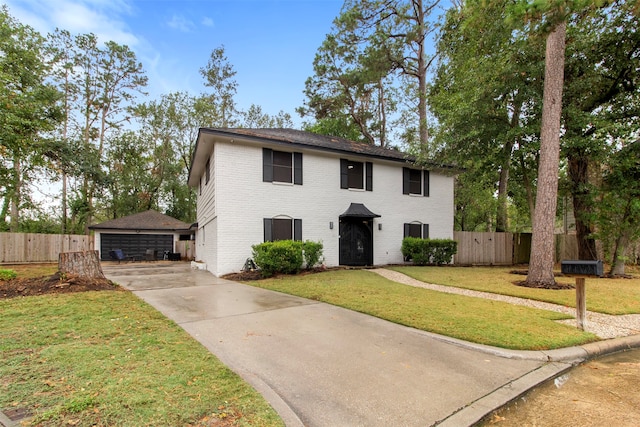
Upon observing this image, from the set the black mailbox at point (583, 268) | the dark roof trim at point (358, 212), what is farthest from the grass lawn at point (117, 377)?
the dark roof trim at point (358, 212)

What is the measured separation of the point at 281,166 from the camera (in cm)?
1214

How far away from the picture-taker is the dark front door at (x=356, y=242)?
13.3m

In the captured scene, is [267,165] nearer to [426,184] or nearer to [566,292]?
[426,184]

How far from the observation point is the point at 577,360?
3.77 m

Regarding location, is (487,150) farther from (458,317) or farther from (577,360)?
(577,360)

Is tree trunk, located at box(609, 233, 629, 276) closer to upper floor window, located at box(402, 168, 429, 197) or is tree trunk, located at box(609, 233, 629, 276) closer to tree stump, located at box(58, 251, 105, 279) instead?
upper floor window, located at box(402, 168, 429, 197)

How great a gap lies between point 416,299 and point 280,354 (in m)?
4.05

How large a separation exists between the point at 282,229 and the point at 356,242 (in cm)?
356

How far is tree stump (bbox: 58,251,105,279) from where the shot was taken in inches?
308

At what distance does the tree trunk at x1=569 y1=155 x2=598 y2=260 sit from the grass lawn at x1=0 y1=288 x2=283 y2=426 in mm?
14887

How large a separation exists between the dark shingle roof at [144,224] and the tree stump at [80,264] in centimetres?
1314

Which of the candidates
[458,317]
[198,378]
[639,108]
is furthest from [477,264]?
[198,378]

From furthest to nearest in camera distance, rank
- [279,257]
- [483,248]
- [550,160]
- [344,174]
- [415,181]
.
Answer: [483,248] < [415,181] < [344,174] < [279,257] < [550,160]

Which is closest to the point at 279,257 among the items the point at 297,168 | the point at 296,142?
the point at 297,168
